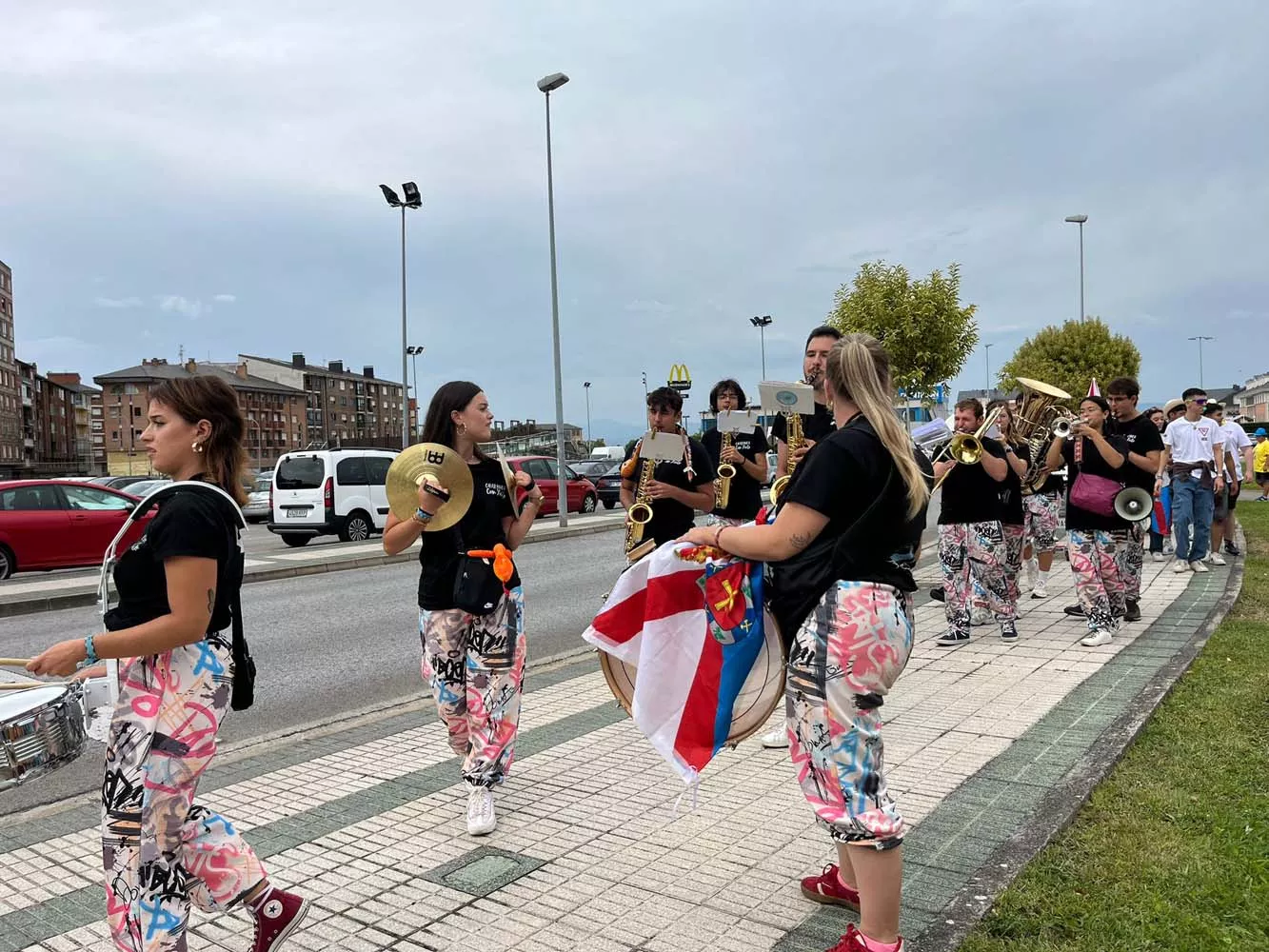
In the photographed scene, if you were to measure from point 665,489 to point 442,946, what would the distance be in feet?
9.85

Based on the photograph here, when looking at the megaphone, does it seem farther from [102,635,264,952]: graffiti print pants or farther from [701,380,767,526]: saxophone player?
[102,635,264,952]: graffiti print pants

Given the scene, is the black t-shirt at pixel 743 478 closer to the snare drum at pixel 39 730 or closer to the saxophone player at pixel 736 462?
the saxophone player at pixel 736 462

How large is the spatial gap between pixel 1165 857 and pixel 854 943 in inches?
56.9

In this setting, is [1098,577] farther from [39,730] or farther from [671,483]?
[39,730]

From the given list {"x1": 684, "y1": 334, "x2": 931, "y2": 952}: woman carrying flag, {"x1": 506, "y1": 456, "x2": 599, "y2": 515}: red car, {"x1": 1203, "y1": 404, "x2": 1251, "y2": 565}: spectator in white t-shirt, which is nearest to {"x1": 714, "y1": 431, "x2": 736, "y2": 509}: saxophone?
{"x1": 684, "y1": 334, "x2": 931, "y2": 952}: woman carrying flag

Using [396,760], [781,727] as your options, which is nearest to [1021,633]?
[781,727]

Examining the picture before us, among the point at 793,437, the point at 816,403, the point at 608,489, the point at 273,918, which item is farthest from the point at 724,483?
the point at 608,489

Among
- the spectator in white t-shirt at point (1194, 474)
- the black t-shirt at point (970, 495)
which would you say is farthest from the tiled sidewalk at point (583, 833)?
the spectator in white t-shirt at point (1194, 474)

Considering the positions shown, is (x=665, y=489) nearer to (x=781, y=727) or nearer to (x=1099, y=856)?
(x=781, y=727)

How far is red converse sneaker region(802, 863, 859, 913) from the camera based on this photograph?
10.8ft

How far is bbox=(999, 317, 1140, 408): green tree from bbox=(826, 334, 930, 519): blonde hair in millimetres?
48154

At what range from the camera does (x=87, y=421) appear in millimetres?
138250

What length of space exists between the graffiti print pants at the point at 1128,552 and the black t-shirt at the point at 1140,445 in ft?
1.14

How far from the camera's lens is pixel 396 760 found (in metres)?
5.17
